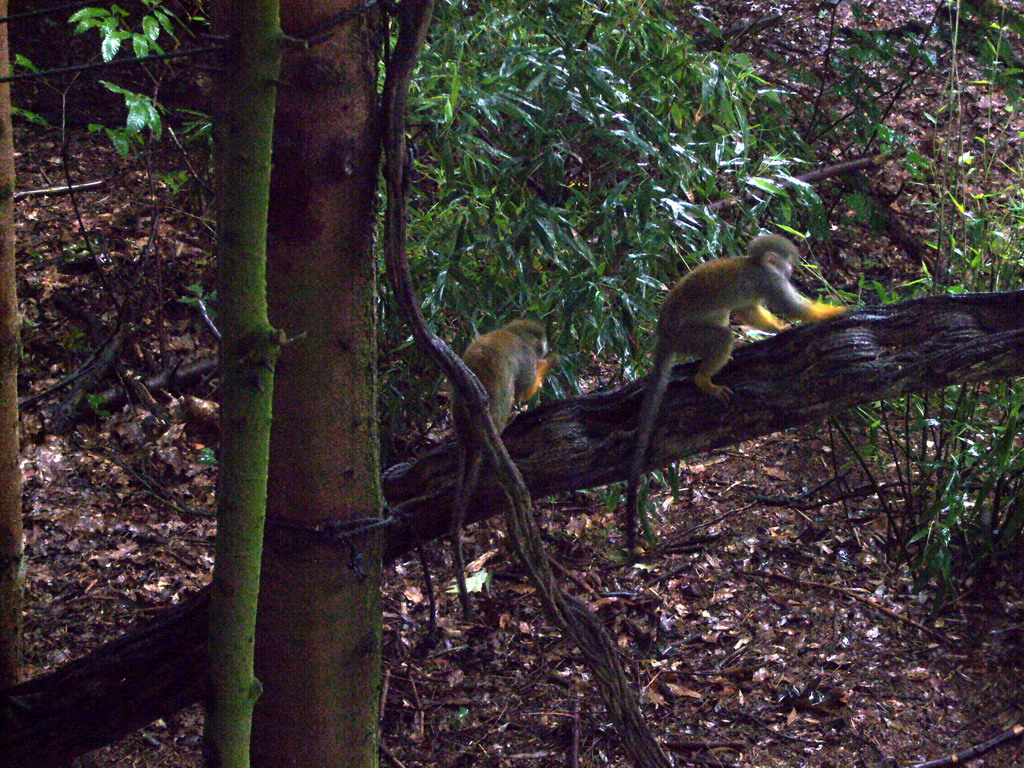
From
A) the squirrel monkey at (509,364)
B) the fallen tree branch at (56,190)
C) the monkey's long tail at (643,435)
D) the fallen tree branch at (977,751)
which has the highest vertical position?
the fallen tree branch at (56,190)

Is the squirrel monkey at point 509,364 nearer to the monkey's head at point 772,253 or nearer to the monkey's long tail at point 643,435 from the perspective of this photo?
the monkey's long tail at point 643,435

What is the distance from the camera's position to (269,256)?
1573mm

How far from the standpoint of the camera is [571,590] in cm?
394

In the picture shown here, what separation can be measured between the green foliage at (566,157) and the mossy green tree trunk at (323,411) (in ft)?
3.79

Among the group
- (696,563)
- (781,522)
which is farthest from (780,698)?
(781,522)

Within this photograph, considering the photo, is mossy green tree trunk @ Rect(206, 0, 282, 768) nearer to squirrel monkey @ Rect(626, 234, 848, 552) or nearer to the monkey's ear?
squirrel monkey @ Rect(626, 234, 848, 552)

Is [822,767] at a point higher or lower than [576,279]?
lower

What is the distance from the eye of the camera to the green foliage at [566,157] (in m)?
2.95

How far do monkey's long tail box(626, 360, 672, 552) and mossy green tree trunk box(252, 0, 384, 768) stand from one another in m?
0.80

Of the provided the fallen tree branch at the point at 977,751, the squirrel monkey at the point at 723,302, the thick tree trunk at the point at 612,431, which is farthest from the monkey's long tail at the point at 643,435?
the fallen tree branch at the point at 977,751

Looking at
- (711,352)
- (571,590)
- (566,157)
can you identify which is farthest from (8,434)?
(571,590)

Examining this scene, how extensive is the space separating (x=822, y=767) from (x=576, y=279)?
5.74 feet

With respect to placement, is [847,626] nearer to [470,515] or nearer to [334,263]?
[470,515]

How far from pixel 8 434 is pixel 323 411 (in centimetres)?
118
